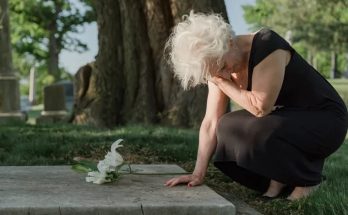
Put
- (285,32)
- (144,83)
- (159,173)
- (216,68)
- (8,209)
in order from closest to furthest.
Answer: (8,209) → (216,68) → (159,173) → (144,83) → (285,32)

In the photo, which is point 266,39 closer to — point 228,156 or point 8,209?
point 228,156

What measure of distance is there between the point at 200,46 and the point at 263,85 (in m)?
0.44

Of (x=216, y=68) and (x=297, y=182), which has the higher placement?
(x=216, y=68)

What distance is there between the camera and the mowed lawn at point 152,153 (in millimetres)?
3500

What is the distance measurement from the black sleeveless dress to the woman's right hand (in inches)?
9.6

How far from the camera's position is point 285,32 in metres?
36.7

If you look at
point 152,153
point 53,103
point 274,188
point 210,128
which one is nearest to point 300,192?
point 274,188

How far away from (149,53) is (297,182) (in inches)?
217

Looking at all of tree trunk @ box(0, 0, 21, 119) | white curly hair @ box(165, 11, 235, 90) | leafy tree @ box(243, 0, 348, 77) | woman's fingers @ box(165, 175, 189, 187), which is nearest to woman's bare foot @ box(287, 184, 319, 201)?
woman's fingers @ box(165, 175, 189, 187)

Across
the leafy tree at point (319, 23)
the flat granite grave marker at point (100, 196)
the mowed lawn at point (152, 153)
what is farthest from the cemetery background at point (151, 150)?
the leafy tree at point (319, 23)

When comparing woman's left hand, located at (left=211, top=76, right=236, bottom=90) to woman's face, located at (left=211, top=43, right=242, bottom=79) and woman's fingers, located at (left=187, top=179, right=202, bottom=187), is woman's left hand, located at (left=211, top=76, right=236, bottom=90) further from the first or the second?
woman's fingers, located at (left=187, top=179, right=202, bottom=187)

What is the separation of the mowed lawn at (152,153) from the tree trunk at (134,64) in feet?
2.43

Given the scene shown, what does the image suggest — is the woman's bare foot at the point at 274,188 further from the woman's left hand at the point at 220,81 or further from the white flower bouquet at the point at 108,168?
the white flower bouquet at the point at 108,168

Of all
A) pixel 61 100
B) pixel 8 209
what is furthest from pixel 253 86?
pixel 61 100
